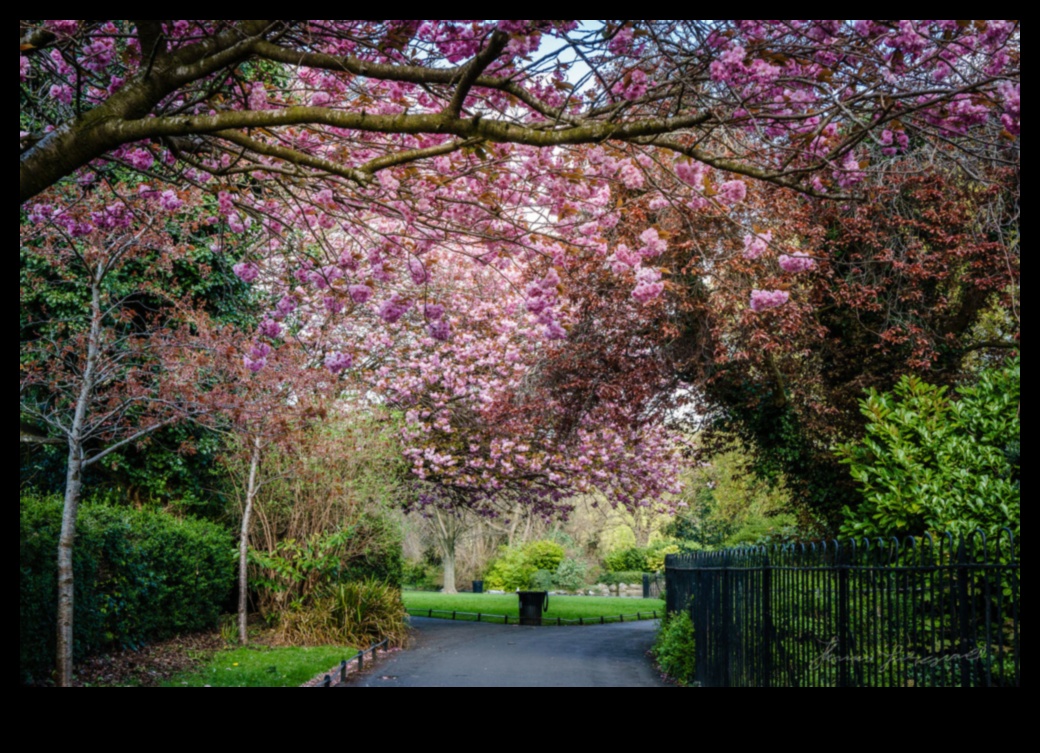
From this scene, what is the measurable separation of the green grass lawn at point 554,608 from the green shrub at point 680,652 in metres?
10.2

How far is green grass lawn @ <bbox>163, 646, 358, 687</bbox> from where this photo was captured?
969cm

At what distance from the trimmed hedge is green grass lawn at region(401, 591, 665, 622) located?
9626 mm

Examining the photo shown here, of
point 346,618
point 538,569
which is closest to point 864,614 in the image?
point 346,618

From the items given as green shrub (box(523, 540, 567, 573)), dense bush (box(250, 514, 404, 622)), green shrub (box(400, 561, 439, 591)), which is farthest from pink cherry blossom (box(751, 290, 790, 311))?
green shrub (box(400, 561, 439, 591))

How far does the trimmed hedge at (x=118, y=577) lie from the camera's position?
326 inches

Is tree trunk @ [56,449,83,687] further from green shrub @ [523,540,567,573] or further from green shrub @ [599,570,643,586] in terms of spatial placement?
green shrub @ [599,570,643,586]

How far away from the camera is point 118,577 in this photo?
1047cm

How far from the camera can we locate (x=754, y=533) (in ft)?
63.7

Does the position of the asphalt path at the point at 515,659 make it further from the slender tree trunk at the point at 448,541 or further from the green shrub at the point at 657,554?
the green shrub at the point at 657,554

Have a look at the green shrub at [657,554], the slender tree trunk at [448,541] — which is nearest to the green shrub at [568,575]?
the green shrub at [657,554]

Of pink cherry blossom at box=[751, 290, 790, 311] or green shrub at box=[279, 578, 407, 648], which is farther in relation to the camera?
green shrub at box=[279, 578, 407, 648]

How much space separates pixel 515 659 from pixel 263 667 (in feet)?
12.9

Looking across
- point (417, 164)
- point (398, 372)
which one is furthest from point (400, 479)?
point (417, 164)
